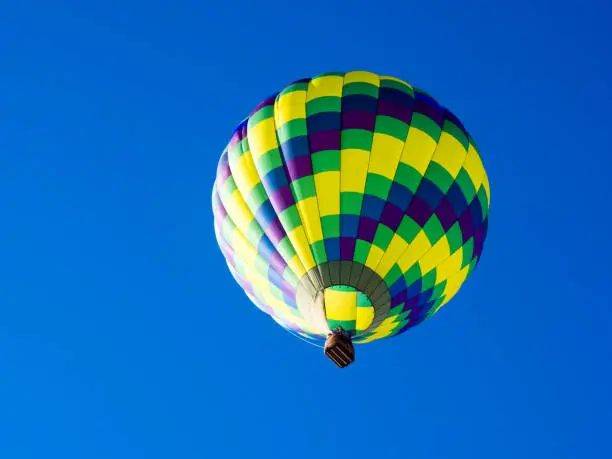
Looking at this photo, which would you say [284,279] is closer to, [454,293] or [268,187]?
[268,187]

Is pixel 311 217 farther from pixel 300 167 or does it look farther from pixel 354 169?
pixel 354 169

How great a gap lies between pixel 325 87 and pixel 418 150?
1.57 meters

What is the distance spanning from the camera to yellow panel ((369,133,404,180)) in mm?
13008

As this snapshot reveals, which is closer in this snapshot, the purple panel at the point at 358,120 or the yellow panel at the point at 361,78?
the purple panel at the point at 358,120

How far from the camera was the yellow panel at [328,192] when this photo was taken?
12.8m

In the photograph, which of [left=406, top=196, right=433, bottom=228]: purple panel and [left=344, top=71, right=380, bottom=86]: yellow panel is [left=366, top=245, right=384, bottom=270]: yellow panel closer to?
[left=406, top=196, right=433, bottom=228]: purple panel

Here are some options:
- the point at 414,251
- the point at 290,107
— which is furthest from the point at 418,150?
the point at 290,107

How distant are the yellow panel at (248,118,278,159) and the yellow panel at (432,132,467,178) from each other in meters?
2.09

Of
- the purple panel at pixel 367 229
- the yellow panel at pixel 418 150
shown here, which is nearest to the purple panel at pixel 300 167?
the purple panel at pixel 367 229

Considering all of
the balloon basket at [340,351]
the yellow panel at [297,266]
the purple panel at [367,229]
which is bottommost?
the balloon basket at [340,351]

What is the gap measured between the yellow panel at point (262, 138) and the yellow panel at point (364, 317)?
2396 millimetres

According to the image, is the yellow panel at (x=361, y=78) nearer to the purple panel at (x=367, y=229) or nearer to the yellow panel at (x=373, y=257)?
the purple panel at (x=367, y=229)

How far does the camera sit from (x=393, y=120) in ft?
43.9

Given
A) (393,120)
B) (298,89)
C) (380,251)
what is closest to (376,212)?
(380,251)
